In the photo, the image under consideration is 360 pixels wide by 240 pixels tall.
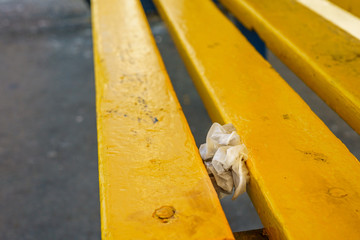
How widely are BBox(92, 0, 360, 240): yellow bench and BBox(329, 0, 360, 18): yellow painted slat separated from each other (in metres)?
0.19

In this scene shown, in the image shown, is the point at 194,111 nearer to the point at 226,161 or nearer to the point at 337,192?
the point at 226,161

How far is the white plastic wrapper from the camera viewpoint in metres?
0.78

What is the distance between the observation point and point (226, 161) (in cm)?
79

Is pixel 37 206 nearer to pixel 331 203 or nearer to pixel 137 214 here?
pixel 137 214

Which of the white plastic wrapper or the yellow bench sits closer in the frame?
the yellow bench

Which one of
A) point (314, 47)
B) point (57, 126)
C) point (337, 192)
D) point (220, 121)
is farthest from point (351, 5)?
point (57, 126)

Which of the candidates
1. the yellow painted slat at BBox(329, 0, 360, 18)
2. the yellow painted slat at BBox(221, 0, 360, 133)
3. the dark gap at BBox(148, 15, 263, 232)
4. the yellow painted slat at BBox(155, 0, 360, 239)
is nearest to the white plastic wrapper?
the yellow painted slat at BBox(155, 0, 360, 239)

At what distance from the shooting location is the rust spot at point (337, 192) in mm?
699

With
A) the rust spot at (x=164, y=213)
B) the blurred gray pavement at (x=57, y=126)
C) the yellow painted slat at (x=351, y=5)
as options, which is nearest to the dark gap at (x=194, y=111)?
the blurred gray pavement at (x=57, y=126)

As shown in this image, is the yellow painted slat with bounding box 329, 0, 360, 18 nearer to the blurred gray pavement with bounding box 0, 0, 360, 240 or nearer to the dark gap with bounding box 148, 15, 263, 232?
the blurred gray pavement with bounding box 0, 0, 360, 240

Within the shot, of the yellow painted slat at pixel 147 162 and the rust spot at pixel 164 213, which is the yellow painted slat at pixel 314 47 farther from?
the rust spot at pixel 164 213

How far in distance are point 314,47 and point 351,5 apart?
45cm

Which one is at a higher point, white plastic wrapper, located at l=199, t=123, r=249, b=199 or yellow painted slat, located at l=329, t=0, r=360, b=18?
yellow painted slat, located at l=329, t=0, r=360, b=18

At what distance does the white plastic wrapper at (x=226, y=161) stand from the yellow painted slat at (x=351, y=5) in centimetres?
96
